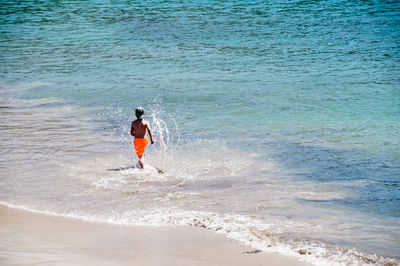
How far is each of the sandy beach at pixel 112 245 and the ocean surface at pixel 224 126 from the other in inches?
14.0

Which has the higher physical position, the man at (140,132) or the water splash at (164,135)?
the man at (140,132)

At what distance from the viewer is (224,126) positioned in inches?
585

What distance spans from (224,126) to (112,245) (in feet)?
28.4

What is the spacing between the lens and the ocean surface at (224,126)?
7965 millimetres

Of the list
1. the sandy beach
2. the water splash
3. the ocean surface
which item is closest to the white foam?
the ocean surface

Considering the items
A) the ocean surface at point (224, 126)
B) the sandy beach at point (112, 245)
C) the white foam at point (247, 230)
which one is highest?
the sandy beach at point (112, 245)

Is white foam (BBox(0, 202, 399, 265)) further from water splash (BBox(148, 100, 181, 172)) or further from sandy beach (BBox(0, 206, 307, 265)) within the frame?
water splash (BBox(148, 100, 181, 172))

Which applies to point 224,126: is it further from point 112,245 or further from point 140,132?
point 112,245

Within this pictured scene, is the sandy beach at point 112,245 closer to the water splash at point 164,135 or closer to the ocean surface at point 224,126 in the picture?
the ocean surface at point 224,126

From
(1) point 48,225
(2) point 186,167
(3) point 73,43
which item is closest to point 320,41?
(3) point 73,43

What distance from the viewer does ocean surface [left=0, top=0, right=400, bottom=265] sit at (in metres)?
7.96

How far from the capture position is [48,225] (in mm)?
7320

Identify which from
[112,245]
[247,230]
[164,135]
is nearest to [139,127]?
[164,135]

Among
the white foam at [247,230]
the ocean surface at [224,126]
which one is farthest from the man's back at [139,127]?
the white foam at [247,230]
